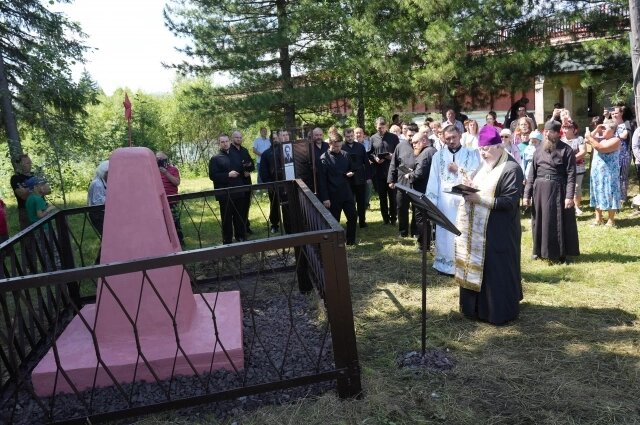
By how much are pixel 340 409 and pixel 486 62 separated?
38.5 ft

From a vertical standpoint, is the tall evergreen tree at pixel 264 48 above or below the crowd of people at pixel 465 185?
above

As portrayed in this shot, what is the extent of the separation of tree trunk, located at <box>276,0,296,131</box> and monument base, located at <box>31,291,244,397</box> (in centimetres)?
1000

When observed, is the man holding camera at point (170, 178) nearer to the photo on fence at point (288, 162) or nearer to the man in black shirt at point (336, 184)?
the photo on fence at point (288, 162)

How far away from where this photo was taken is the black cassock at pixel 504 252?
15.9 feet

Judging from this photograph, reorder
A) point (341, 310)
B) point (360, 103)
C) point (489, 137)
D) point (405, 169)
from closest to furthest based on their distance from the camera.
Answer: point (341, 310) < point (489, 137) < point (405, 169) < point (360, 103)

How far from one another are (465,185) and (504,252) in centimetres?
70

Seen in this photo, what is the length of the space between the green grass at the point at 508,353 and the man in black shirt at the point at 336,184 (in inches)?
56.6

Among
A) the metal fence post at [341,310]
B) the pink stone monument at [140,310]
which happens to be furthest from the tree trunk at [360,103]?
the metal fence post at [341,310]

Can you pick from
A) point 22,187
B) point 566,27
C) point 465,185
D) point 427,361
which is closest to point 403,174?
point 465,185

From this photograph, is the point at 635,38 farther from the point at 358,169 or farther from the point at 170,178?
the point at 170,178

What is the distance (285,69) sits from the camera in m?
14.5

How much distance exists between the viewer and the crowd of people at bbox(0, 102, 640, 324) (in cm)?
498

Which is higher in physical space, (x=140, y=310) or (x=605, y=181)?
(x=605, y=181)

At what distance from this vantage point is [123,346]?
4.18m
